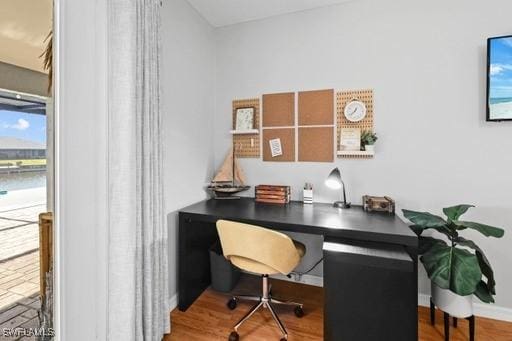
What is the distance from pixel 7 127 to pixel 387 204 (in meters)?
2.33

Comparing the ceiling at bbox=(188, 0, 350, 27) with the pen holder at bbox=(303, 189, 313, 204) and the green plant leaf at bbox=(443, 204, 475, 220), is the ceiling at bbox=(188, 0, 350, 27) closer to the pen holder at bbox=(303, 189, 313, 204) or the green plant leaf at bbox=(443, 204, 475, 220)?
the pen holder at bbox=(303, 189, 313, 204)

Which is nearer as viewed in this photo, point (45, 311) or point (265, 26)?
point (45, 311)

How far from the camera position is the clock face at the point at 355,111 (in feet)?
6.89

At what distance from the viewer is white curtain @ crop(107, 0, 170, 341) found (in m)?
1.35

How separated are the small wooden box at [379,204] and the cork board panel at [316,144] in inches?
18.9

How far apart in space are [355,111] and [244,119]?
1.04 metres

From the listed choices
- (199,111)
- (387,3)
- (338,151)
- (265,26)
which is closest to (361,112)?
(338,151)

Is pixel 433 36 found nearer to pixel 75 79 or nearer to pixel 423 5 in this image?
pixel 423 5

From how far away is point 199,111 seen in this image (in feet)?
7.54

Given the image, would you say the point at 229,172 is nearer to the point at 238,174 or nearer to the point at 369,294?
the point at 238,174

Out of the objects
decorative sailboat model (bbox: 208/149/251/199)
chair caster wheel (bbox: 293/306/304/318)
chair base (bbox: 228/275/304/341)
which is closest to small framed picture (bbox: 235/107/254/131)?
decorative sailboat model (bbox: 208/149/251/199)

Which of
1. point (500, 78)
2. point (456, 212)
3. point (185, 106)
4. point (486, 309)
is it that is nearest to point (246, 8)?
point (185, 106)

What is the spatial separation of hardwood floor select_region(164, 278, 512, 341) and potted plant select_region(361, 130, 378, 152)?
1.36 meters

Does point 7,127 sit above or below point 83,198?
above
